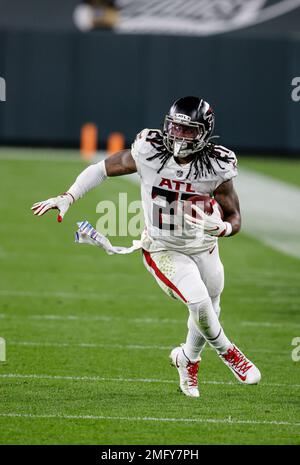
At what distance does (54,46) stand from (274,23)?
5.02 meters

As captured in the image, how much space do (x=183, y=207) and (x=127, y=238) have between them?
24.4 feet

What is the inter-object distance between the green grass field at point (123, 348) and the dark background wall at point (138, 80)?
10.6 metres

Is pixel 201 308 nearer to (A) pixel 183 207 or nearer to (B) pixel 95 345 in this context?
(A) pixel 183 207

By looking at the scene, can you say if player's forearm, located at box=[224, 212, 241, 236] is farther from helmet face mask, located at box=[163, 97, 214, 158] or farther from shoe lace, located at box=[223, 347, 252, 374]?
shoe lace, located at box=[223, 347, 252, 374]

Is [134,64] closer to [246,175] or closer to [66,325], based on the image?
[246,175]

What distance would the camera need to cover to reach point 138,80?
25.7m

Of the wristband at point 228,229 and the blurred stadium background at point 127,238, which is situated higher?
the wristband at point 228,229

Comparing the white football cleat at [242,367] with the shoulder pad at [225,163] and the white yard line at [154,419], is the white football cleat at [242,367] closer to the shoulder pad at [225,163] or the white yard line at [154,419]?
the white yard line at [154,419]

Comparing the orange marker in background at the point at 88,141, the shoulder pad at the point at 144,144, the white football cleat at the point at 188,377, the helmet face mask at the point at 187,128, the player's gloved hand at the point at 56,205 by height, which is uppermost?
the helmet face mask at the point at 187,128

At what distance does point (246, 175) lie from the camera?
22.3 m

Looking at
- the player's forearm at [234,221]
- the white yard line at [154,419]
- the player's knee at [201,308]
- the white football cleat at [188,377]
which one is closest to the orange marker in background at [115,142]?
the white football cleat at [188,377]

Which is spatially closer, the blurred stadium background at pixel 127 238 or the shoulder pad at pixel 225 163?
the blurred stadium background at pixel 127 238

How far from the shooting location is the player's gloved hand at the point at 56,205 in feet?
22.0
